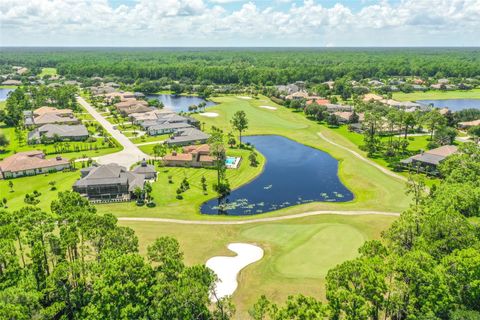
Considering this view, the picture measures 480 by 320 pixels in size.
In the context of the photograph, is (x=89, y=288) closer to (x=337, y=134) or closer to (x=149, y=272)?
(x=149, y=272)

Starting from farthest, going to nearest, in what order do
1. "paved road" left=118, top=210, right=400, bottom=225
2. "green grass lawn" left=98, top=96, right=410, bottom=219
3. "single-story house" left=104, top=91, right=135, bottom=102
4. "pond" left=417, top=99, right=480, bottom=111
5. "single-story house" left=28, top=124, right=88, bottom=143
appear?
"single-story house" left=104, top=91, right=135, bottom=102 < "pond" left=417, top=99, right=480, bottom=111 < "single-story house" left=28, top=124, right=88, bottom=143 < "green grass lawn" left=98, top=96, right=410, bottom=219 < "paved road" left=118, top=210, right=400, bottom=225

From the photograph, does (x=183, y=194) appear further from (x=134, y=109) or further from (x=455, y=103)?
(x=455, y=103)

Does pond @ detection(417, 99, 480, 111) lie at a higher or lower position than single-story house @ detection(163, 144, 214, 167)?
higher

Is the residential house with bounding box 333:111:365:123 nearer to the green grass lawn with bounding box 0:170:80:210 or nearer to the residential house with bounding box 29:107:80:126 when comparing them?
the green grass lawn with bounding box 0:170:80:210

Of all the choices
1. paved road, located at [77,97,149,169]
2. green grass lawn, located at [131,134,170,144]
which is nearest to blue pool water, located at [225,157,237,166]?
paved road, located at [77,97,149,169]

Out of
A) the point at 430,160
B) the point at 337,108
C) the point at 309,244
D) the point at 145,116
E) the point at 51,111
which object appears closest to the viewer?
the point at 309,244

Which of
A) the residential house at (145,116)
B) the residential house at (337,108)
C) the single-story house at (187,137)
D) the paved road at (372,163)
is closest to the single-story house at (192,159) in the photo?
the single-story house at (187,137)

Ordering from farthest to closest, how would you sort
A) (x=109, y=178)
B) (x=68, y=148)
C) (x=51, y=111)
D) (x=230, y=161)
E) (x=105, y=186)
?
(x=51, y=111)
(x=68, y=148)
(x=230, y=161)
(x=109, y=178)
(x=105, y=186)

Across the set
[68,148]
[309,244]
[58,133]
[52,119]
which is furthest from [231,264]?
[52,119]
